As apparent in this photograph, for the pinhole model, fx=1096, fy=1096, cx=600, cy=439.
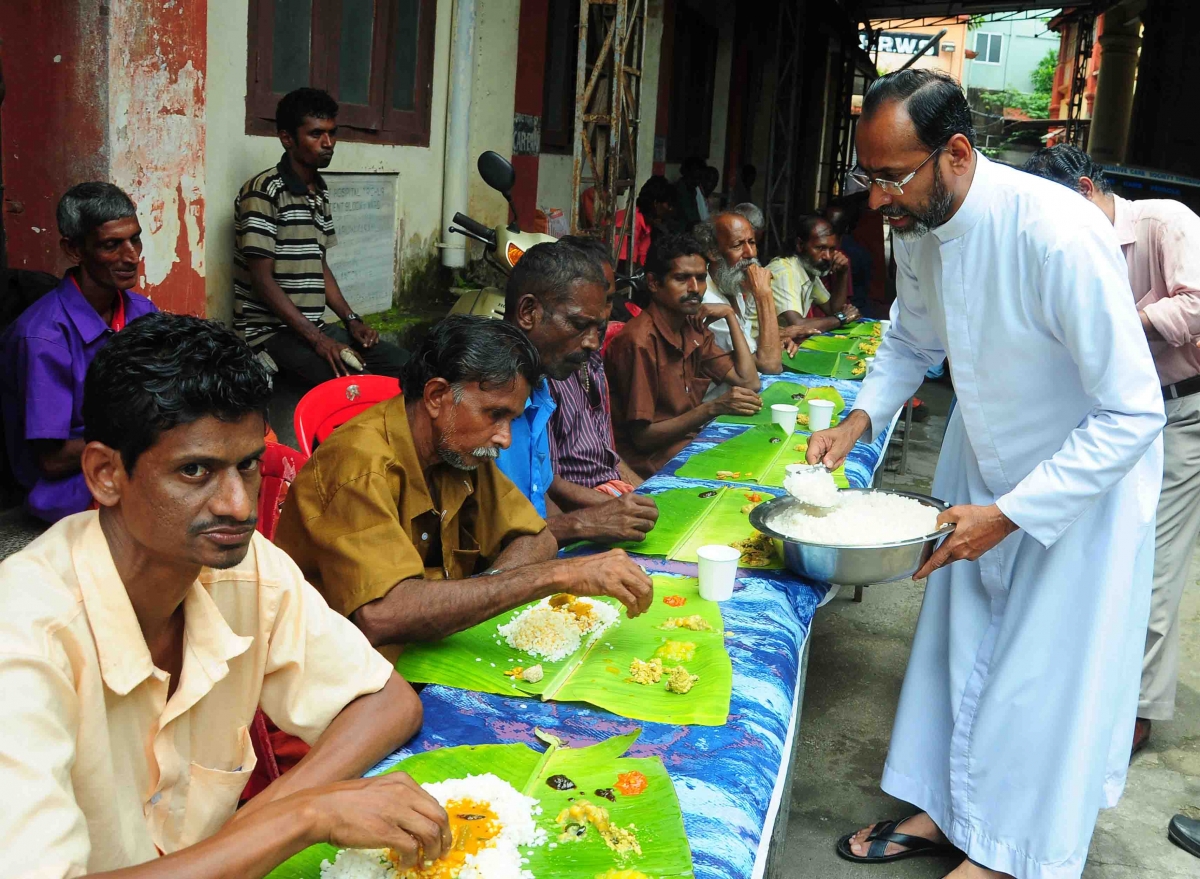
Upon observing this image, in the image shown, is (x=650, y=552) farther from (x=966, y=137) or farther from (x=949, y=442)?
(x=966, y=137)

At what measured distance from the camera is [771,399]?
17.5 feet

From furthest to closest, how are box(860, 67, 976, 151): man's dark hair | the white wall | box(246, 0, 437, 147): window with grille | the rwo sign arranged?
1. the rwo sign
2. box(246, 0, 437, 147): window with grille
3. the white wall
4. box(860, 67, 976, 151): man's dark hair

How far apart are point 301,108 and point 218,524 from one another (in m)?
3.96

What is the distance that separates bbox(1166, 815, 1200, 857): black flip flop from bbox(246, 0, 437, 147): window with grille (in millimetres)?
4838

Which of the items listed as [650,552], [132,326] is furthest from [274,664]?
[650,552]

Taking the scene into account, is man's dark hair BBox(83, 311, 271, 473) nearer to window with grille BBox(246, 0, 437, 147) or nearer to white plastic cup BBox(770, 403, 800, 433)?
white plastic cup BBox(770, 403, 800, 433)

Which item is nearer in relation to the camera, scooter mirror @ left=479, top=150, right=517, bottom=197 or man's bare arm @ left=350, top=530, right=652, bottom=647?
man's bare arm @ left=350, top=530, right=652, bottom=647

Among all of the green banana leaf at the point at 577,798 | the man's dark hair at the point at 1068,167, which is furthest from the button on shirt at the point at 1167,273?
the green banana leaf at the point at 577,798

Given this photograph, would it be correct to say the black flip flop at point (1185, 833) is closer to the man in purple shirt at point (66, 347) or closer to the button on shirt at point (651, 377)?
the button on shirt at point (651, 377)

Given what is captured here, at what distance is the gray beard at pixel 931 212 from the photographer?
271 centimetres

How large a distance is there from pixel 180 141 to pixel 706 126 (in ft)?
39.4

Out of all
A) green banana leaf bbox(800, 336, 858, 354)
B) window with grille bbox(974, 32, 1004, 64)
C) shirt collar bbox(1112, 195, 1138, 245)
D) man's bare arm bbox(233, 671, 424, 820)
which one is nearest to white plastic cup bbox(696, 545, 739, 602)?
man's bare arm bbox(233, 671, 424, 820)

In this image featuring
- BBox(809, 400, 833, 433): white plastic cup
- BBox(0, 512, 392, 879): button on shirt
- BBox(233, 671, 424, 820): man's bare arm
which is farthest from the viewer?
BBox(809, 400, 833, 433): white plastic cup

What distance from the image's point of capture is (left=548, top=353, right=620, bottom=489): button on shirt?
3.81 m
